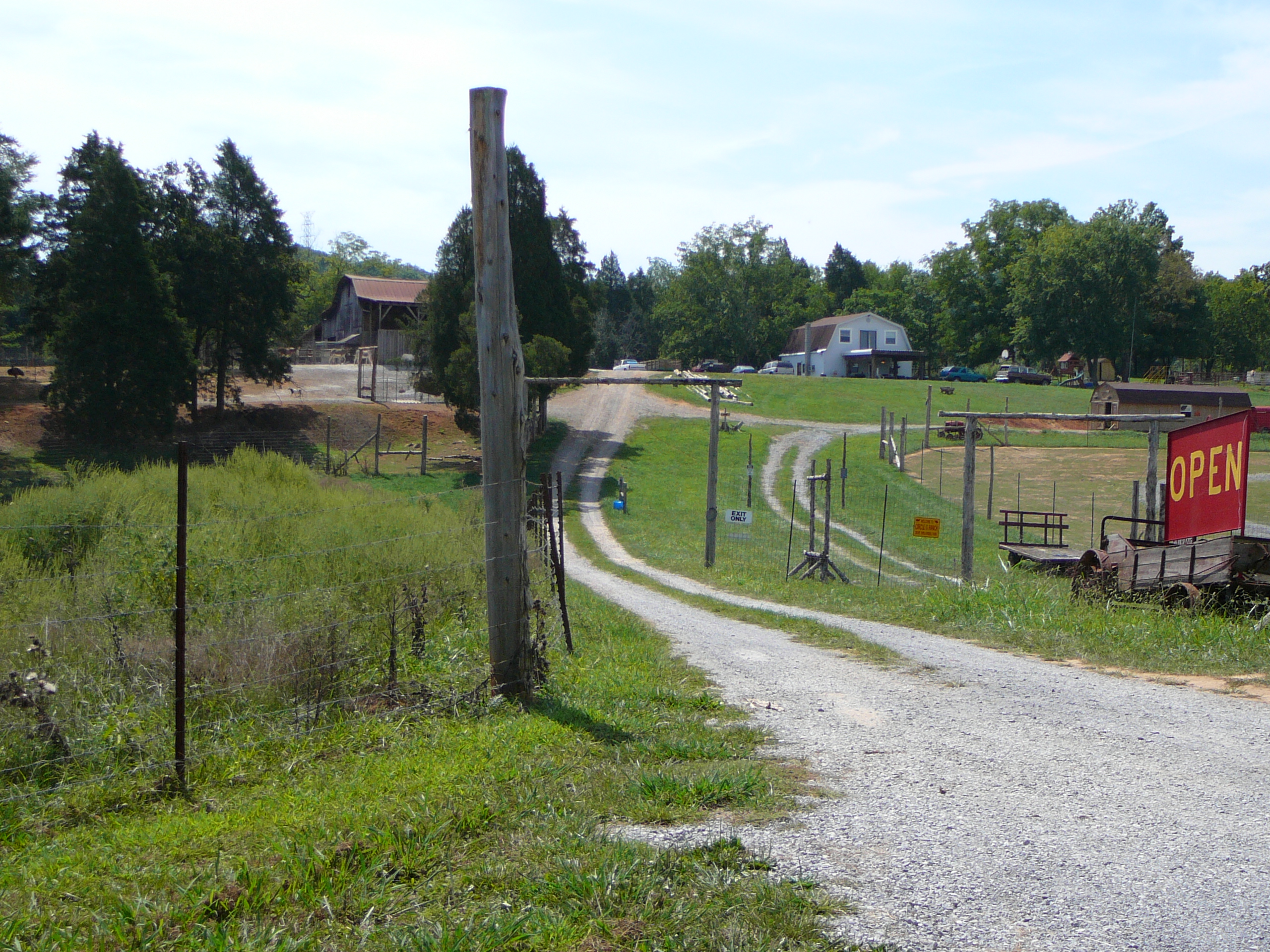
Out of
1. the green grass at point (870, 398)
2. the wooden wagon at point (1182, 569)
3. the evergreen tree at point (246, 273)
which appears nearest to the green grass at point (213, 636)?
the wooden wagon at point (1182, 569)

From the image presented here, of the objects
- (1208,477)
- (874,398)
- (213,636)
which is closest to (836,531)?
(1208,477)

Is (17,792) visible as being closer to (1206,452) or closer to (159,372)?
(1206,452)

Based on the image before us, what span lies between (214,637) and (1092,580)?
1103 cm

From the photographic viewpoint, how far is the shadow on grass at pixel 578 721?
6324mm

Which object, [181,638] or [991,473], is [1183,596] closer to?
[181,638]

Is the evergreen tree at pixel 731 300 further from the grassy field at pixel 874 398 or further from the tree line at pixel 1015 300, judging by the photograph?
the grassy field at pixel 874 398

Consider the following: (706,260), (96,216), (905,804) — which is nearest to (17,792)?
(905,804)

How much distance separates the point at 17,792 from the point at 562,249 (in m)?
38.3

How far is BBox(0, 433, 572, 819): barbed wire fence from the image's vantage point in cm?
579

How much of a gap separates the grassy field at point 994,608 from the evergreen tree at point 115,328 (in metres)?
17.1

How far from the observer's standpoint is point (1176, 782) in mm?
5332

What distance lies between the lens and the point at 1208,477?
11695 mm

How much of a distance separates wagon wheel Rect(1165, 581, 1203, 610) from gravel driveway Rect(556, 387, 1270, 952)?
3182mm

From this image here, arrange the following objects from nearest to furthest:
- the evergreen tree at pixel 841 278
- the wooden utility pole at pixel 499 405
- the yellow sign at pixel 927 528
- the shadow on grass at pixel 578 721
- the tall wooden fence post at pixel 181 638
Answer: the tall wooden fence post at pixel 181 638
the shadow on grass at pixel 578 721
the wooden utility pole at pixel 499 405
the yellow sign at pixel 927 528
the evergreen tree at pixel 841 278
